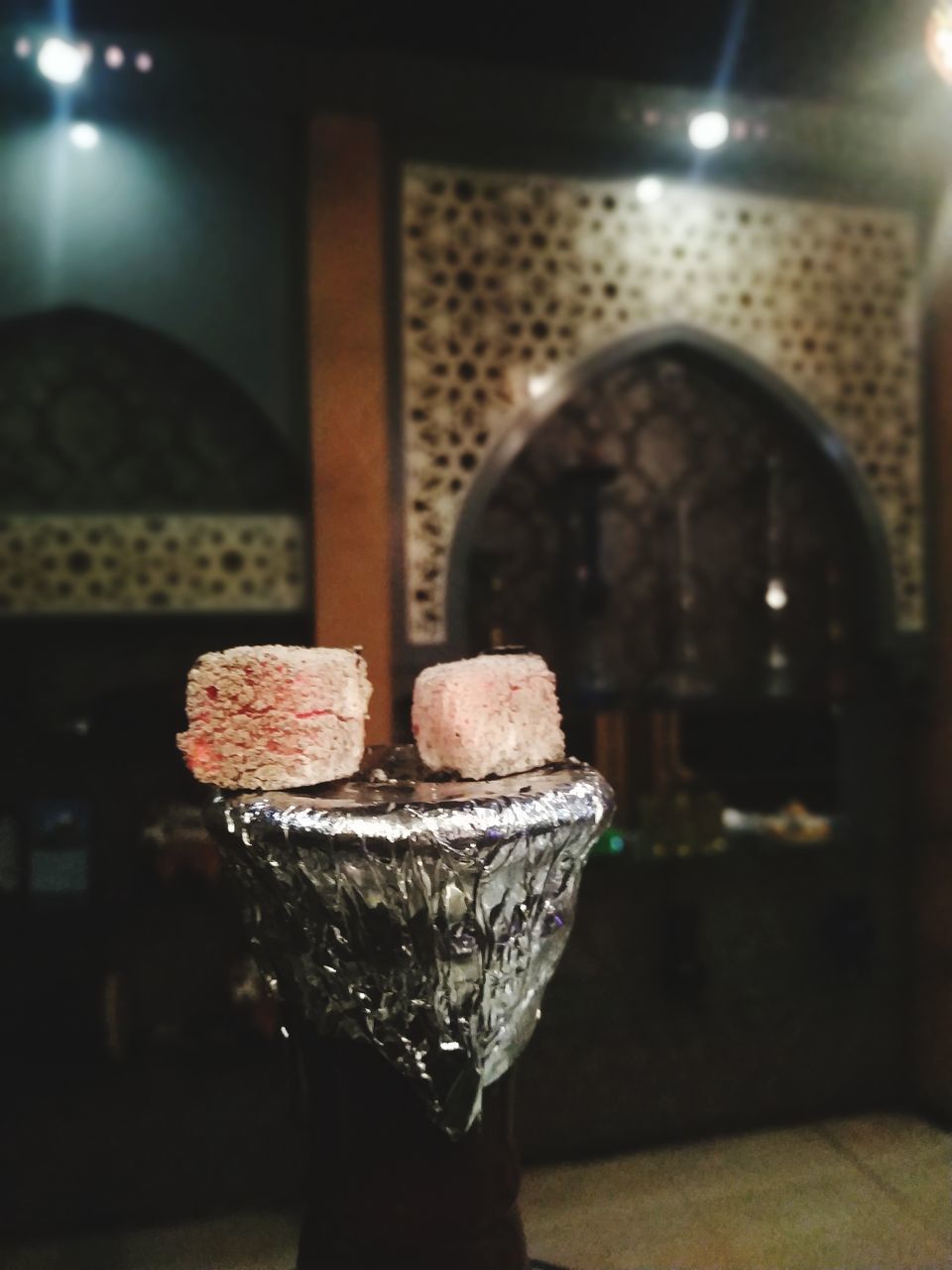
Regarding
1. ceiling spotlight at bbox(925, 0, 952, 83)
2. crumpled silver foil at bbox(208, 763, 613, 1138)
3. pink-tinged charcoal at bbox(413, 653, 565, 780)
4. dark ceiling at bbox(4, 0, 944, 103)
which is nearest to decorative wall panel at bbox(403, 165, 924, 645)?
dark ceiling at bbox(4, 0, 944, 103)

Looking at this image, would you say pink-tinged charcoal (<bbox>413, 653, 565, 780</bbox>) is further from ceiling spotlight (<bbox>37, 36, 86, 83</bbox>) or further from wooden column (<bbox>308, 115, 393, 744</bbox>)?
ceiling spotlight (<bbox>37, 36, 86, 83</bbox>)

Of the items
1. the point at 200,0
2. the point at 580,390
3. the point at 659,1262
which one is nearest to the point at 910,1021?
the point at 659,1262

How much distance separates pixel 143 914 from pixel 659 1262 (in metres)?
1.51

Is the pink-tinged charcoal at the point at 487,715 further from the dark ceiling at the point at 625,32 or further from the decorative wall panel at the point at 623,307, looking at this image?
the dark ceiling at the point at 625,32

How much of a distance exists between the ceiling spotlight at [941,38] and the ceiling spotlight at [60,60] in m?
1.98

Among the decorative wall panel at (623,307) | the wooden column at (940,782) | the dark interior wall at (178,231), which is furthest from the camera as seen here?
the wooden column at (940,782)

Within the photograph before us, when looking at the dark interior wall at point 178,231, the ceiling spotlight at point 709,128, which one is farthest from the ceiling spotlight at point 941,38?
the dark interior wall at point 178,231

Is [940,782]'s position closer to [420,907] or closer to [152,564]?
[420,907]

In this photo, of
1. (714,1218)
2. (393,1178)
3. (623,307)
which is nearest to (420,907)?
(393,1178)

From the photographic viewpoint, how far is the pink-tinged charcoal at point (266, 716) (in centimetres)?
125

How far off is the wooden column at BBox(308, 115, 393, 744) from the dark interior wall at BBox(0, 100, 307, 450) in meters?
0.06

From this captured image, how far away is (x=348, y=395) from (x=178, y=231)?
22.4 inches

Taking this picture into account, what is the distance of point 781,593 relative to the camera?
2902 millimetres

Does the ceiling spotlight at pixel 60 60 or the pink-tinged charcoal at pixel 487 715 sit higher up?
the ceiling spotlight at pixel 60 60
